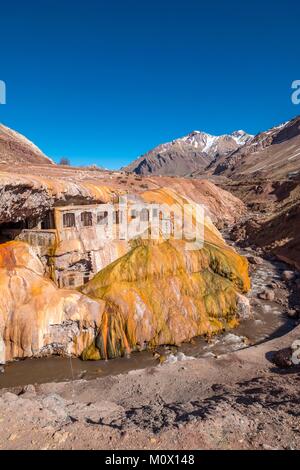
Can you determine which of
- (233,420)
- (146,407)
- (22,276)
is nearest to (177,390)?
Result: (146,407)

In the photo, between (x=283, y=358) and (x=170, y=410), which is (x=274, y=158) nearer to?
(x=283, y=358)

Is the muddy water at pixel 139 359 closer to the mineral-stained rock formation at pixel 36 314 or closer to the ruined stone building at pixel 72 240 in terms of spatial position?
the mineral-stained rock formation at pixel 36 314

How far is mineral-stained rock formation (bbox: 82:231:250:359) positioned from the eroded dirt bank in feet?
9.30

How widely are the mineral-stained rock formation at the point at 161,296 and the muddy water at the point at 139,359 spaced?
2.00ft

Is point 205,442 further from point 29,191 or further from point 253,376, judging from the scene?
point 29,191

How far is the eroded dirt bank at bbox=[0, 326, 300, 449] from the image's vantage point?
272 inches

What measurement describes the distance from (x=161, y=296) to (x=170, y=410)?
886 centimetres

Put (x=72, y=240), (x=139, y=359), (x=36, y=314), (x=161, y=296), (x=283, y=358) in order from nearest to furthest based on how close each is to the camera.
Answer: (x=283, y=358), (x=36, y=314), (x=139, y=359), (x=161, y=296), (x=72, y=240)

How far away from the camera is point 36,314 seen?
14906 millimetres

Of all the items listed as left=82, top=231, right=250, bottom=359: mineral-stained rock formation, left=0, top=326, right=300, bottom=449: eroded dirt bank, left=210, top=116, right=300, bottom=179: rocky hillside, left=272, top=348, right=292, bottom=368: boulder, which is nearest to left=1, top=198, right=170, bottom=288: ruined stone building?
left=82, top=231, right=250, bottom=359: mineral-stained rock formation

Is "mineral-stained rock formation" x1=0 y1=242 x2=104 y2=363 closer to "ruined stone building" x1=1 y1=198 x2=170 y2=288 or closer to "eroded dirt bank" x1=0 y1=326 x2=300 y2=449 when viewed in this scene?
"ruined stone building" x1=1 y1=198 x2=170 y2=288


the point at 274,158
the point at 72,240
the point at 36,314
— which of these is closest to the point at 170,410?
the point at 36,314

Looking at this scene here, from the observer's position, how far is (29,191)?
50.7 feet
